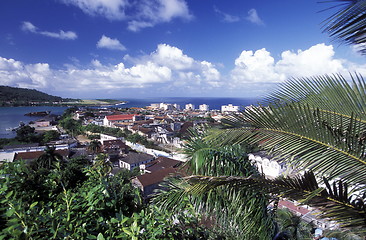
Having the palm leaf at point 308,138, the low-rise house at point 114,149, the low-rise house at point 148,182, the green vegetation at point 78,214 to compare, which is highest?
the palm leaf at point 308,138

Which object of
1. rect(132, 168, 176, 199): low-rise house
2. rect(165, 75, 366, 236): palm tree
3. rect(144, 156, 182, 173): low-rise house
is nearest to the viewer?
rect(165, 75, 366, 236): palm tree

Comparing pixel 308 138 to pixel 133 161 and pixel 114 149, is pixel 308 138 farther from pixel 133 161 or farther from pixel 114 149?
pixel 114 149

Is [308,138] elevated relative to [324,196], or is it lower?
elevated

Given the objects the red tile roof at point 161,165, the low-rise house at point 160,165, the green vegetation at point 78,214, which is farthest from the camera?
the red tile roof at point 161,165

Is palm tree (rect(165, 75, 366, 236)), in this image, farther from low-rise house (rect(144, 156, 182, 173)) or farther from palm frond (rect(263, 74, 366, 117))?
low-rise house (rect(144, 156, 182, 173))

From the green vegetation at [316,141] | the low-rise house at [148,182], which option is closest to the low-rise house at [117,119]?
the low-rise house at [148,182]


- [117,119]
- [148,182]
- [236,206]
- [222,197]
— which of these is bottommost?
[148,182]

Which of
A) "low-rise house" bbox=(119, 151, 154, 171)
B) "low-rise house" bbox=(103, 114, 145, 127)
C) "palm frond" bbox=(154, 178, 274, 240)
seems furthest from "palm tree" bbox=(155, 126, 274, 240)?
"low-rise house" bbox=(103, 114, 145, 127)

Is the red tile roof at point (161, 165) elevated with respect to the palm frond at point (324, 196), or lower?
lower

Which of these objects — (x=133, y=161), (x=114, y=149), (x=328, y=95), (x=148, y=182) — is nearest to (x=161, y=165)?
(x=133, y=161)

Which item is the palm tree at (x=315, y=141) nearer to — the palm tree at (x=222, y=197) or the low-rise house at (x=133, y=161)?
the palm tree at (x=222, y=197)

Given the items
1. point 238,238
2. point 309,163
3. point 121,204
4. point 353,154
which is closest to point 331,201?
point 309,163

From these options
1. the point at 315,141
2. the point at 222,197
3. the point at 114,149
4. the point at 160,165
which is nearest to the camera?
the point at 315,141

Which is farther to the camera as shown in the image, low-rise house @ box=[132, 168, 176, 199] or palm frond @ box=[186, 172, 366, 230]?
low-rise house @ box=[132, 168, 176, 199]
